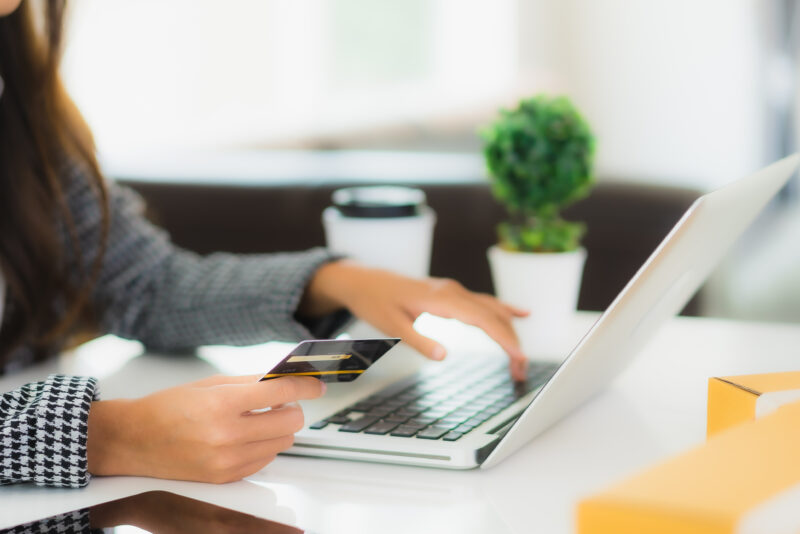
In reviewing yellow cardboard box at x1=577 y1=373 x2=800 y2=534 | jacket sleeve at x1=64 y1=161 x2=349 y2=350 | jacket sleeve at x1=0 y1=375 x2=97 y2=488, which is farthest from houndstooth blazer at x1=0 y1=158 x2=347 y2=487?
yellow cardboard box at x1=577 y1=373 x2=800 y2=534

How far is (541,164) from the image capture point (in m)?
0.96

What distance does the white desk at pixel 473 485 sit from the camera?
530 millimetres

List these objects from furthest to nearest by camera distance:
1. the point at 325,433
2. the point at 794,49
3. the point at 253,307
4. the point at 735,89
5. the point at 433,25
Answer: the point at 433,25
the point at 735,89
the point at 794,49
the point at 253,307
the point at 325,433

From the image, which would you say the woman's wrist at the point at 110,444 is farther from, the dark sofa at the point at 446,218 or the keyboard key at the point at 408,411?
the dark sofa at the point at 446,218

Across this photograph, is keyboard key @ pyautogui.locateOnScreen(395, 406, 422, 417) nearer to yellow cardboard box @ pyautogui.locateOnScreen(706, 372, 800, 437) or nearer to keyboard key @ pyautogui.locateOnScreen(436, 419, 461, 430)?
keyboard key @ pyautogui.locateOnScreen(436, 419, 461, 430)

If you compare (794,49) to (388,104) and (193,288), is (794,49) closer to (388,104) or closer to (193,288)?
(193,288)

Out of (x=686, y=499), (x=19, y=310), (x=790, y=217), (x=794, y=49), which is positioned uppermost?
(x=794, y=49)

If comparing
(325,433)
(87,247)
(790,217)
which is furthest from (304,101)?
(325,433)

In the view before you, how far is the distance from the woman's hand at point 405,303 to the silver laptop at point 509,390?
4cm

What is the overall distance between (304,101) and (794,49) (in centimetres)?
243

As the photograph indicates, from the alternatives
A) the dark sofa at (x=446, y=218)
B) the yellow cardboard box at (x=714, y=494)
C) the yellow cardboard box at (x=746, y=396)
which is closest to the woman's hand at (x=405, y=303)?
the yellow cardboard box at (x=746, y=396)

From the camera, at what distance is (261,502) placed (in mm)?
563

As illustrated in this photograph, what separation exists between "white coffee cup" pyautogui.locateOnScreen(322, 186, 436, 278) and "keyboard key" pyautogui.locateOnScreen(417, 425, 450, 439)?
1.40ft

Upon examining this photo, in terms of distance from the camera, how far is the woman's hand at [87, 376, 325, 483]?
A: 0.59 meters
